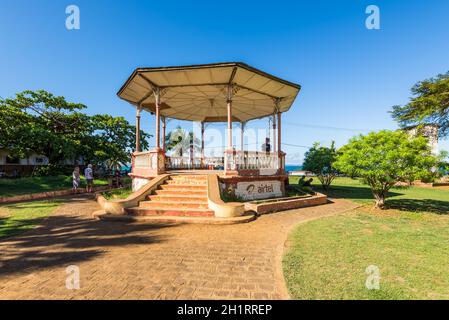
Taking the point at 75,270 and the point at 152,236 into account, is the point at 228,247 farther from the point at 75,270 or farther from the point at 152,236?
the point at 75,270

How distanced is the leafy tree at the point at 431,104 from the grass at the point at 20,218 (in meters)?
22.2

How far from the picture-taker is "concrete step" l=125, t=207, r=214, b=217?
712 cm

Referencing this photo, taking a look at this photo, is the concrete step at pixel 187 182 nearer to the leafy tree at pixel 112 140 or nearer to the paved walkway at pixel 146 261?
the paved walkway at pixel 146 261

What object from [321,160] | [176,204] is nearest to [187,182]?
[176,204]

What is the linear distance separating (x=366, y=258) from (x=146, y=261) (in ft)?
14.1

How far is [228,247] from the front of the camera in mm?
4781

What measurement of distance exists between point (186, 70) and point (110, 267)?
7875 mm

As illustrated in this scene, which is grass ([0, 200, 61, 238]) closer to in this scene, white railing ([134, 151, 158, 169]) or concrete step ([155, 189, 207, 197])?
concrete step ([155, 189, 207, 197])

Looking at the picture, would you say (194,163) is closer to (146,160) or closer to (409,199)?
(146,160)

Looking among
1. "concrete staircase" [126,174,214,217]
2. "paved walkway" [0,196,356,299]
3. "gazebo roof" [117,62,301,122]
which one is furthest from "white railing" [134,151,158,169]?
"paved walkway" [0,196,356,299]

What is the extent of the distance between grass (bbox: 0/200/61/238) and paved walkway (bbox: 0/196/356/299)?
1.80 feet

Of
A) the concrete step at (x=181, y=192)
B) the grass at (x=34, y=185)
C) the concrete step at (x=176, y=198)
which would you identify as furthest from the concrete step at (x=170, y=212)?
the grass at (x=34, y=185)

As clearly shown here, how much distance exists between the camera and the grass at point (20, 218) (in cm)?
609

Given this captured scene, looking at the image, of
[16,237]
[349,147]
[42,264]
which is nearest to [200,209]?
[42,264]
